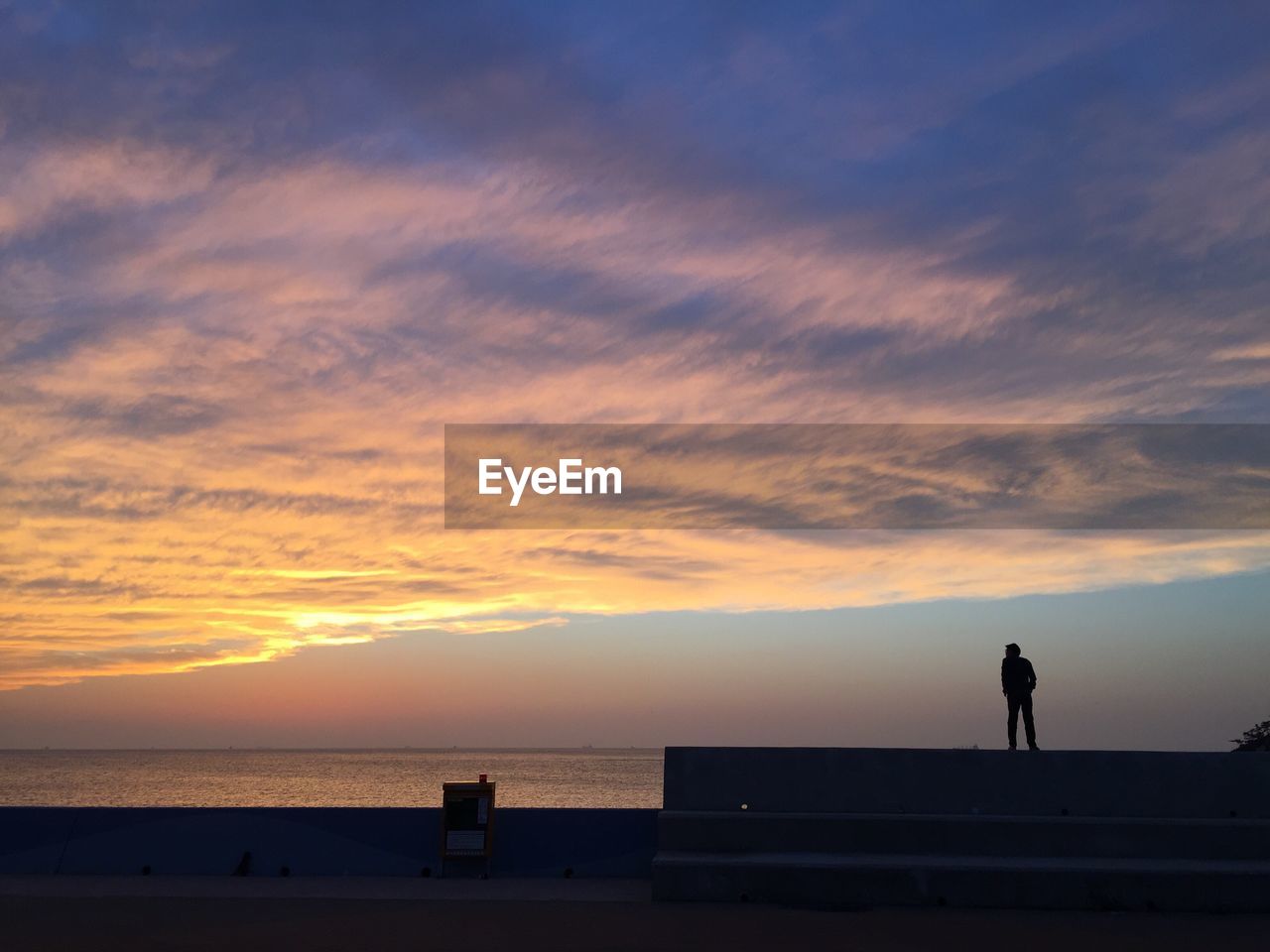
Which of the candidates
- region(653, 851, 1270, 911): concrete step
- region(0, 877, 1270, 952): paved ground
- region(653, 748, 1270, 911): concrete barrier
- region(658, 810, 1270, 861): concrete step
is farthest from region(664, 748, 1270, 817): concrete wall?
region(0, 877, 1270, 952): paved ground

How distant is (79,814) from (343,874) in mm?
4156

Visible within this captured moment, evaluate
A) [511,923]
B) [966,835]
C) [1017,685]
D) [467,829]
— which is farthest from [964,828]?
[467,829]

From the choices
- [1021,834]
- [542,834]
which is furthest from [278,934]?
[1021,834]

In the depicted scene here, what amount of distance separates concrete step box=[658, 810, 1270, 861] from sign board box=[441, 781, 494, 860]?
2.54m

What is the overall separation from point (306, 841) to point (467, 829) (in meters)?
2.38

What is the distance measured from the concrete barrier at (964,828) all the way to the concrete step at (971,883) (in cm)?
2

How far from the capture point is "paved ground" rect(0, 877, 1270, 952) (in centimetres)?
1145

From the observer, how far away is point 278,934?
468 inches

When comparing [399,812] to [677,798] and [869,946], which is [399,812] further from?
[869,946]

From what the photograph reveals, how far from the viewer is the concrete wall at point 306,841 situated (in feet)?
55.0

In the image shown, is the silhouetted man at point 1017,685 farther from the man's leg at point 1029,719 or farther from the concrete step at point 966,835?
the concrete step at point 966,835

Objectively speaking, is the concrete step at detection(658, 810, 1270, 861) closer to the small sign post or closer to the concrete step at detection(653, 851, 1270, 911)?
the concrete step at detection(653, 851, 1270, 911)

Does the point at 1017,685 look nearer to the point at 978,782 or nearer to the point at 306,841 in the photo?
the point at 978,782

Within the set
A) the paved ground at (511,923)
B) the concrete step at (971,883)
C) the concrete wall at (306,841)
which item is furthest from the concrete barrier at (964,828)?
the concrete wall at (306,841)
